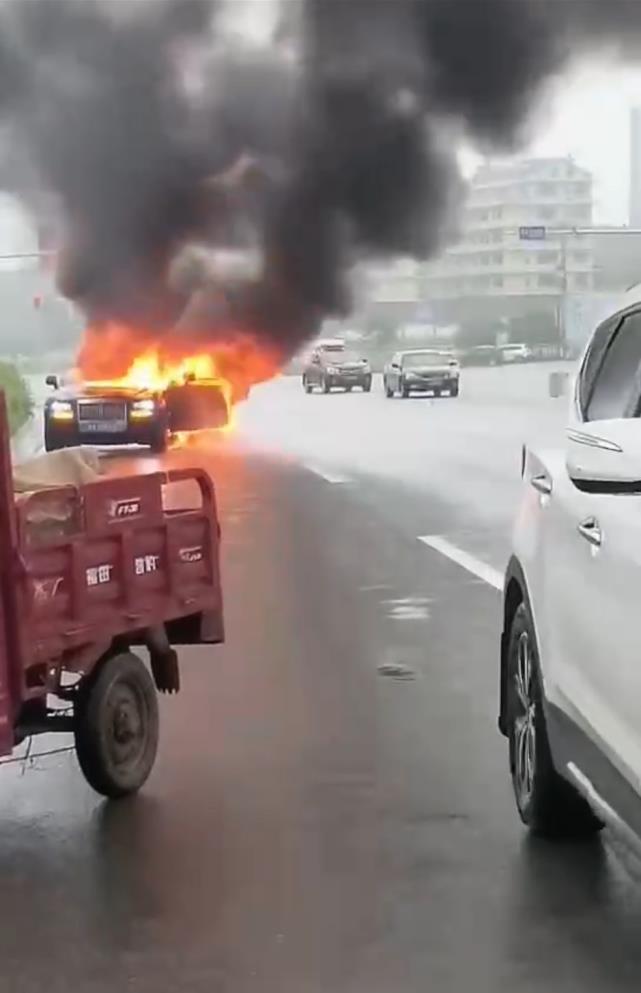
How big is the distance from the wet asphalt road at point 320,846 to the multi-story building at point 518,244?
30.1 m

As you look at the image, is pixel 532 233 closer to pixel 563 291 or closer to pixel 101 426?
pixel 563 291

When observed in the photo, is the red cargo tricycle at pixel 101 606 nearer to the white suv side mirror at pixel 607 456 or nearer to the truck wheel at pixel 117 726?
the truck wheel at pixel 117 726

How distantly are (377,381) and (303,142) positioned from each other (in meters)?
10.5

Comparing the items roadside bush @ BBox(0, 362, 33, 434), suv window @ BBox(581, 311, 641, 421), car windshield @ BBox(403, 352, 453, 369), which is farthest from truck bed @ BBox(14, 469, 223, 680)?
car windshield @ BBox(403, 352, 453, 369)

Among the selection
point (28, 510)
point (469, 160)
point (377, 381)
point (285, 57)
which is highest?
point (285, 57)

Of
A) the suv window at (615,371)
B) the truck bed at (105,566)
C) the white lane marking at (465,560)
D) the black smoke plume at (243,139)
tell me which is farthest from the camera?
the black smoke plume at (243,139)

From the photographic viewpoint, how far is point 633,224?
38938 mm

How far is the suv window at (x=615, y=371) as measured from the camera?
181 inches

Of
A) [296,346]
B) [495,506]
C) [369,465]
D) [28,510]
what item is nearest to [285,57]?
[296,346]

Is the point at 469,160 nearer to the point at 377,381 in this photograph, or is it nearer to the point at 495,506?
the point at 377,381

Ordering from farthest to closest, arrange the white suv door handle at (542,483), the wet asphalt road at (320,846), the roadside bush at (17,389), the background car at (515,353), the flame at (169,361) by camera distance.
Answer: the background car at (515,353) → the flame at (169,361) → the roadside bush at (17,389) → the white suv door handle at (542,483) → the wet asphalt road at (320,846)

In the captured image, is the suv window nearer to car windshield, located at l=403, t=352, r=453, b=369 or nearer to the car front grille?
the car front grille

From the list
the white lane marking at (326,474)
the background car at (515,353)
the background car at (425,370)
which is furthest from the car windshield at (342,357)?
the white lane marking at (326,474)

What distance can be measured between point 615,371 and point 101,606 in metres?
1.86
